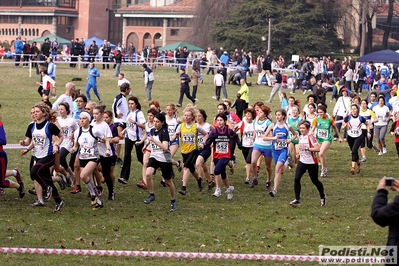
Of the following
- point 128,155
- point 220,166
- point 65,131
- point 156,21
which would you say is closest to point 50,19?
point 156,21

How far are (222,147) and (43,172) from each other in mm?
3649

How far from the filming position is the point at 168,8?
96125mm

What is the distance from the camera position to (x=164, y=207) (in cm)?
1412

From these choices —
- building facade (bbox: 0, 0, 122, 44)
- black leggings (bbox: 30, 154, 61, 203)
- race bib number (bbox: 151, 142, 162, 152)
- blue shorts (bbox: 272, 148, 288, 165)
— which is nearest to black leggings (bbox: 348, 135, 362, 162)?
blue shorts (bbox: 272, 148, 288, 165)

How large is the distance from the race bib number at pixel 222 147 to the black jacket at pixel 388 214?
25.4ft

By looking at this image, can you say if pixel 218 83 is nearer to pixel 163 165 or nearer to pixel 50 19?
pixel 163 165

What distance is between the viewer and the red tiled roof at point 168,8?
94.6 m

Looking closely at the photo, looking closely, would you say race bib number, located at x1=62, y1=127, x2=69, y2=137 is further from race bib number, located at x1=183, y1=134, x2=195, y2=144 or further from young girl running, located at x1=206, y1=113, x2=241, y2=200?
young girl running, located at x1=206, y1=113, x2=241, y2=200

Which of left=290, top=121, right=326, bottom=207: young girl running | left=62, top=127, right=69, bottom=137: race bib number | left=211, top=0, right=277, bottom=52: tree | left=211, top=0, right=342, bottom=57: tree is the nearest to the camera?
left=290, top=121, right=326, bottom=207: young girl running

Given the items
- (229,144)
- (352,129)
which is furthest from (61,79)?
(229,144)

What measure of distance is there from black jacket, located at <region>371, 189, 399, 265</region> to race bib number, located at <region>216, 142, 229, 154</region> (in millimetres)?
7756

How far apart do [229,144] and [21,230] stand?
4.84m

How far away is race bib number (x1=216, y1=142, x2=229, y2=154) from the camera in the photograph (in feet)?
49.6

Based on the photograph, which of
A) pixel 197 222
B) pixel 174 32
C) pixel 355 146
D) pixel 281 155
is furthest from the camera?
pixel 174 32
